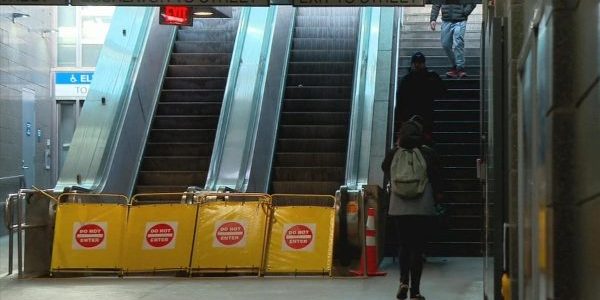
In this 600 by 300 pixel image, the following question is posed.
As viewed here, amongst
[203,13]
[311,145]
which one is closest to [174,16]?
[203,13]

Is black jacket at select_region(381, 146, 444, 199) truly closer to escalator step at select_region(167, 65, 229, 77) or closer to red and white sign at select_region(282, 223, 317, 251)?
red and white sign at select_region(282, 223, 317, 251)

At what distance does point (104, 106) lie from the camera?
13875 millimetres

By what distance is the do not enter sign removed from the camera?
10.2m

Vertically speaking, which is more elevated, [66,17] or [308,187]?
[66,17]

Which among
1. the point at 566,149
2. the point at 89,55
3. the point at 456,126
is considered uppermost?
the point at 89,55

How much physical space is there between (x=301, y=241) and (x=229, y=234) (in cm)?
77

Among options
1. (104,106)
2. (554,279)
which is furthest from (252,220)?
(554,279)

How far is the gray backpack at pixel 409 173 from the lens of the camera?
8055mm

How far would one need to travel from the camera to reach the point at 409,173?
26.8 ft

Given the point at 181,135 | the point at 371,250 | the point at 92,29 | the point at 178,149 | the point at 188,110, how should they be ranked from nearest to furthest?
the point at 371,250 → the point at 178,149 → the point at 181,135 → the point at 188,110 → the point at 92,29

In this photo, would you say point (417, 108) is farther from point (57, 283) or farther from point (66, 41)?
point (66, 41)

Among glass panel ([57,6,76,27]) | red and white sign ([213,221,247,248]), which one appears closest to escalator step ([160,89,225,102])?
red and white sign ([213,221,247,248])

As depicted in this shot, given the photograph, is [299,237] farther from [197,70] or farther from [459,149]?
[197,70]

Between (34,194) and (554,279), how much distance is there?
339 inches
